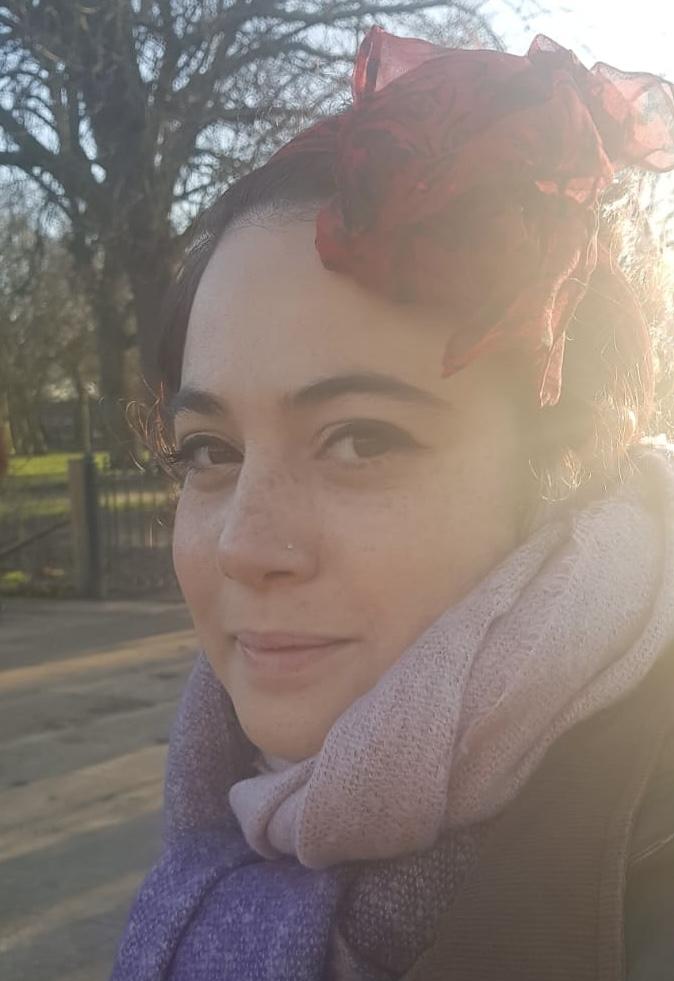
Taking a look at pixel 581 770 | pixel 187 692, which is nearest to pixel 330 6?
pixel 187 692

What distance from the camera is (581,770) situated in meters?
0.95

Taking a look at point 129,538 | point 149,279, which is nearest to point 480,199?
point 129,538

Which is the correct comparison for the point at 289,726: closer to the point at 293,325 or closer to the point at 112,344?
the point at 293,325

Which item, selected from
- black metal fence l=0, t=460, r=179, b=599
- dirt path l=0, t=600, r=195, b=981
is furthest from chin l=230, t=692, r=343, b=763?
black metal fence l=0, t=460, r=179, b=599

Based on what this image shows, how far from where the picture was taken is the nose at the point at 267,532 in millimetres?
1106

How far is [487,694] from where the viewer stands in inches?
39.6

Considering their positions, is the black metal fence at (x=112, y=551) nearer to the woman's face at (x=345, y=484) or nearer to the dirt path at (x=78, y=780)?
the dirt path at (x=78, y=780)

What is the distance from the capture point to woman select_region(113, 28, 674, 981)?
3.33ft

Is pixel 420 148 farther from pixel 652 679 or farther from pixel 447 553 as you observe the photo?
pixel 652 679

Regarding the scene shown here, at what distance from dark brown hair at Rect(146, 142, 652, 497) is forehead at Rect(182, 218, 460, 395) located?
0.07m

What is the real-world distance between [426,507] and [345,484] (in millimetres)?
94

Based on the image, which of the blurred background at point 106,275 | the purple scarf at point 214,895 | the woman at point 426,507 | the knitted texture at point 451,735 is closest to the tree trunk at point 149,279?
the blurred background at point 106,275

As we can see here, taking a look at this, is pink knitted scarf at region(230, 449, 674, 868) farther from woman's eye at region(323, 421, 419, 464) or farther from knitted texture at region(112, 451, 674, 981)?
woman's eye at region(323, 421, 419, 464)

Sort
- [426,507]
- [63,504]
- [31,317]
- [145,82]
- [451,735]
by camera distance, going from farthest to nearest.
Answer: [31,317] → [63,504] → [145,82] → [426,507] → [451,735]
